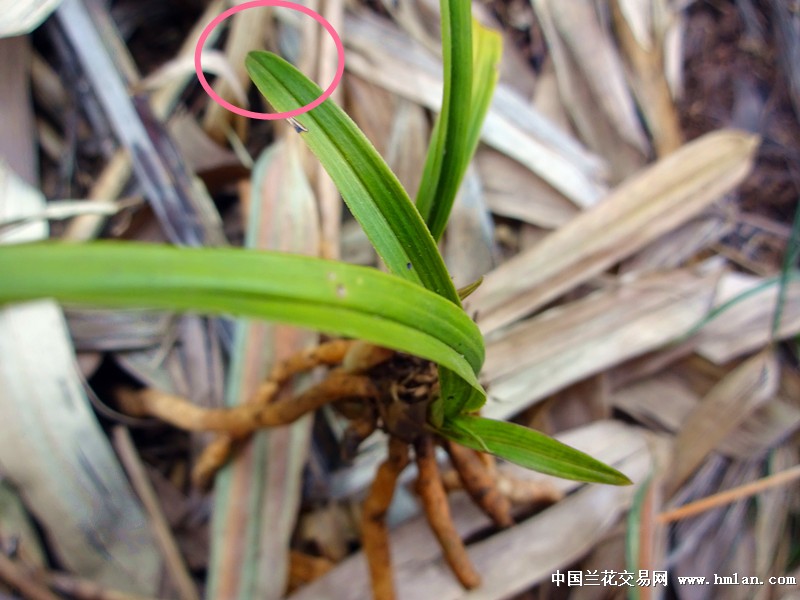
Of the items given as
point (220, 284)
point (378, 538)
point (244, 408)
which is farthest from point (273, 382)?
point (220, 284)

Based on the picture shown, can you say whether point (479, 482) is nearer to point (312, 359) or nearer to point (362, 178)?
point (312, 359)

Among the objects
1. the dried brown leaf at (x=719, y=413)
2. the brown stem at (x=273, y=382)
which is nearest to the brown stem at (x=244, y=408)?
the brown stem at (x=273, y=382)

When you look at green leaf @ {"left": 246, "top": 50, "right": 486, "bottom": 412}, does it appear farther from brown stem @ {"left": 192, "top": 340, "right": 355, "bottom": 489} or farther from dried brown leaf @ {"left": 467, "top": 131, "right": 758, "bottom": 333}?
dried brown leaf @ {"left": 467, "top": 131, "right": 758, "bottom": 333}

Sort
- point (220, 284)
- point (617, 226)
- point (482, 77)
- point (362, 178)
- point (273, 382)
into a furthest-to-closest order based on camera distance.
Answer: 1. point (617, 226)
2. point (273, 382)
3. point (482, 77)
4. point (362, 178)
5. point (220, 284)

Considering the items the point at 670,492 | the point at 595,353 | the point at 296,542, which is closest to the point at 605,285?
the point at 595,353

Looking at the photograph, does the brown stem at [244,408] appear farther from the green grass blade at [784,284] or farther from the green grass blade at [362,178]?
the green grass blade at [784,284]

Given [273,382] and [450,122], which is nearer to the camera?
[450,122]
